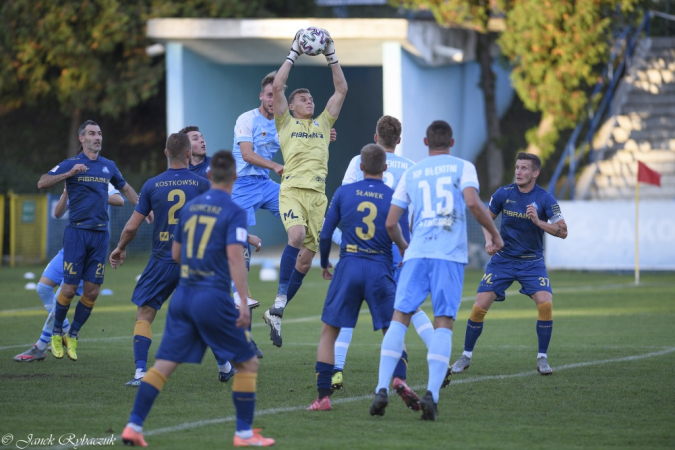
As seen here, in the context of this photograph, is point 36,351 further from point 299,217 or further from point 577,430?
point 577,430

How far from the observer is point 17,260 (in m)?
27.8

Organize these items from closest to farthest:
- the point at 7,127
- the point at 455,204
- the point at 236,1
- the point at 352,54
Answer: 1. the point at 455,204
2. the point at 352,54
3. the point at 236,1
4. the point at 7,127

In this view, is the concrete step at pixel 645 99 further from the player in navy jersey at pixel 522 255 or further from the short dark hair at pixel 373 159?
the short dark hair at pixel 373 159

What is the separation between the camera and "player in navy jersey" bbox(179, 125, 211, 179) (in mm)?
9984

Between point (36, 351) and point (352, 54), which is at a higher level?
point (352, 54)

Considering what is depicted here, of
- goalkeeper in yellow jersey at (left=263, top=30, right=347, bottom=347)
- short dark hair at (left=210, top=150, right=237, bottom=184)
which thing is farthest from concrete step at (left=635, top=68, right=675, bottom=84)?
short dark hair at (left=210, top=150, right=237, bottom=184)

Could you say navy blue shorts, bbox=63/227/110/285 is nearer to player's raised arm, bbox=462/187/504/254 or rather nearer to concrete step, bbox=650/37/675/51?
player's raised arm, bbox=462/187/504/254

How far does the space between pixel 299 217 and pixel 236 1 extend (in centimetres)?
2172

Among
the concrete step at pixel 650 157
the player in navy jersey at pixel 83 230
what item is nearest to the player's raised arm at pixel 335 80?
the player in navy jersey at pixel 83 230

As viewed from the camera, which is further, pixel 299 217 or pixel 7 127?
pixel 7 127

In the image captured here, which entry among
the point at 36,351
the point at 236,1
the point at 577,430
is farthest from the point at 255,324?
the point at 236,1

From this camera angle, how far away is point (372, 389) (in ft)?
28.2

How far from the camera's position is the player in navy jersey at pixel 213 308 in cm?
622

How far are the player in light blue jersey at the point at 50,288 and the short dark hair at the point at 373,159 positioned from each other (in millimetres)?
3945
